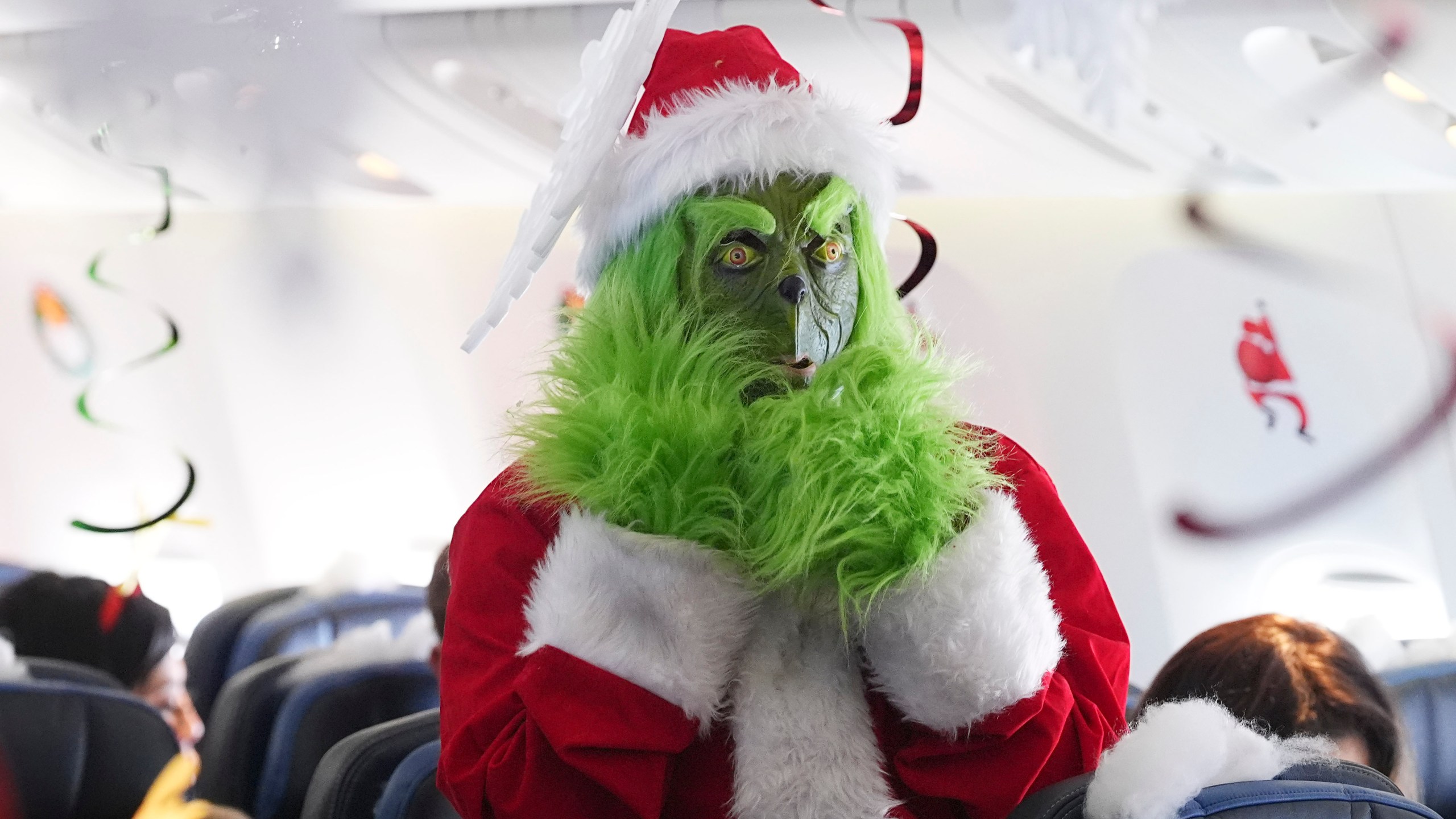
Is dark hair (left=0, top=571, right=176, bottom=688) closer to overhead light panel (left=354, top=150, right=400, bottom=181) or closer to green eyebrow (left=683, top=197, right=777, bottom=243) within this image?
overhead light panel (left=354, top=150, right=400, bottom=181)

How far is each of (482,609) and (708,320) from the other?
0.27 m

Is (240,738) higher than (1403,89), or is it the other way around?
(1403,89)

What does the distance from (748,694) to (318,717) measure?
810 millimetres

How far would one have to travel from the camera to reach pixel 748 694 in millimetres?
801

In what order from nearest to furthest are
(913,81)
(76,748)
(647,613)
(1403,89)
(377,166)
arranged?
(647,613), (913,81), (76,748), (377,166), (1403,89)

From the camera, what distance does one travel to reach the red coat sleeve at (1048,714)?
0.76 metres

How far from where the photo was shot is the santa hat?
0.87m

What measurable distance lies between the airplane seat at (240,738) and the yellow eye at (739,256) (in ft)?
3.08

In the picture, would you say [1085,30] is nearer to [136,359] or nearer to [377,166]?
[377,166]

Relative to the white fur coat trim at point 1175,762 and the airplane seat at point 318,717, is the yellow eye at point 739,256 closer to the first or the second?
the white fur coat trim at point 1175,762

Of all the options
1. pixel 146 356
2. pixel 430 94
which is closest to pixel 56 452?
pixel 146 356

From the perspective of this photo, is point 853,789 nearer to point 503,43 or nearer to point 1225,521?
point 503,43

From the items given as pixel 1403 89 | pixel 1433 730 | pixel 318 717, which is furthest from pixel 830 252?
pixel 1403 89

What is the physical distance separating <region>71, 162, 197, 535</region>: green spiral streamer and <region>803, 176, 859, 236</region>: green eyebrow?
3.38ft
